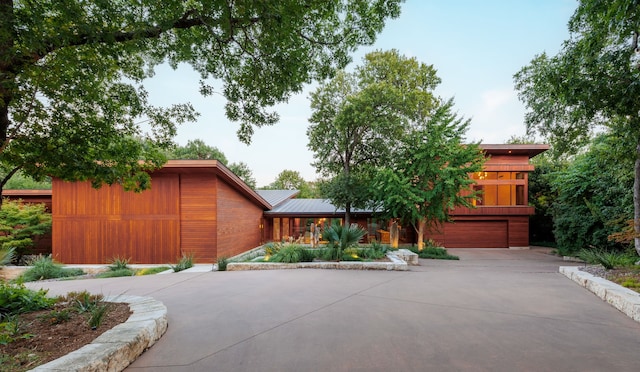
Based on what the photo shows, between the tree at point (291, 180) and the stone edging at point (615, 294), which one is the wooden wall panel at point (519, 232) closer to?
the stone edging at point (615, 294)

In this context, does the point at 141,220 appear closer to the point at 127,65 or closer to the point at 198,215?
the point at 198,215

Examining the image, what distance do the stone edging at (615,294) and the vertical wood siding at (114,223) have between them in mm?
13157

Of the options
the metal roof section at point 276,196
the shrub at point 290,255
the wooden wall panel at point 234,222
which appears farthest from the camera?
the metal roof section at point 276,196

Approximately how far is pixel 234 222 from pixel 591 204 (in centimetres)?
1705

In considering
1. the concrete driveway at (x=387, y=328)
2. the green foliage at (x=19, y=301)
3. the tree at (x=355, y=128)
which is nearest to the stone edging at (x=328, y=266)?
the concrete driveway at (x=387, y=328)

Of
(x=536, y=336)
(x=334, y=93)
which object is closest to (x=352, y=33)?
(x=536, y=336)

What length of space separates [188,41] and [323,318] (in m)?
5.53

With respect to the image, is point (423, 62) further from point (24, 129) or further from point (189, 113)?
point (24, 129)

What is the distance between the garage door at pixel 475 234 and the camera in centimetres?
1792

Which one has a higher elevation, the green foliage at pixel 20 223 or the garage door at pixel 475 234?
the green foliage at pixel 20 223

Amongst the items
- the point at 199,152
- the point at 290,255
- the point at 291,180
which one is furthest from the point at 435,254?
the point at 291,180

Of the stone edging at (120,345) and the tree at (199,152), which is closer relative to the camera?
the stone edging at (120,345)

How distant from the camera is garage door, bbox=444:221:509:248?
1792 centimetres

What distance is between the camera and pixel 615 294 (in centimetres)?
471
